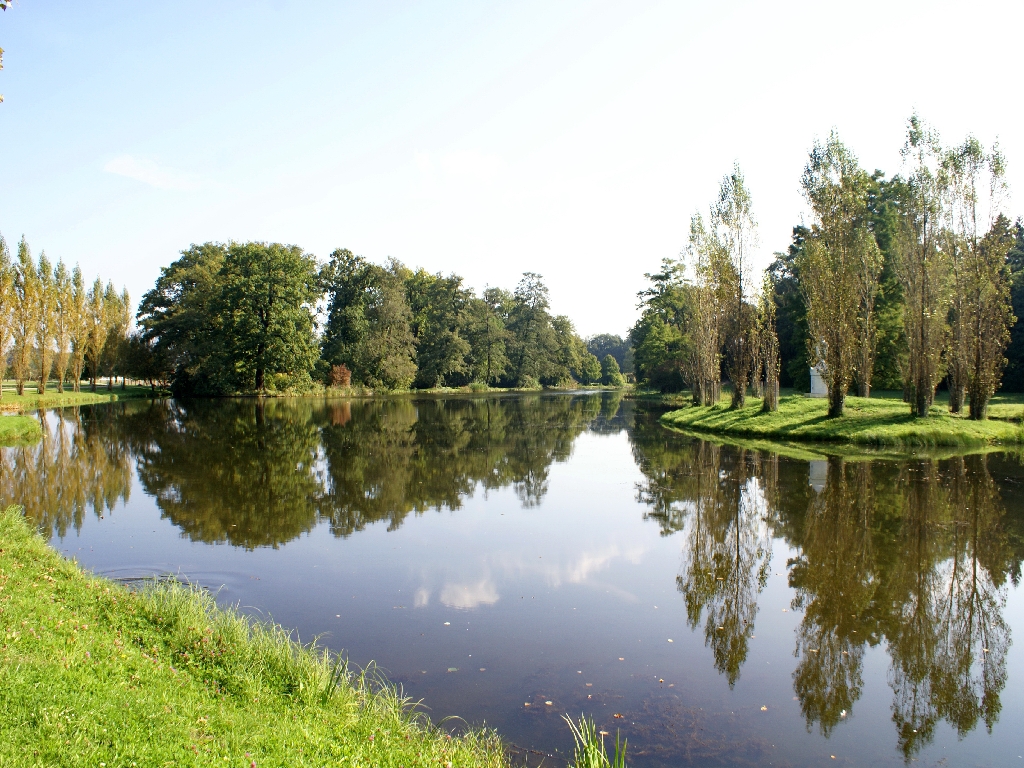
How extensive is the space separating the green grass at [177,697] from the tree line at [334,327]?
166 feet

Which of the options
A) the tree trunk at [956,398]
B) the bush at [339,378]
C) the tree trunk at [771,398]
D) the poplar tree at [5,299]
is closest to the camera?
the tree trunk at [956,398]

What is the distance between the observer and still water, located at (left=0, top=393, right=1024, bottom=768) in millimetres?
5562

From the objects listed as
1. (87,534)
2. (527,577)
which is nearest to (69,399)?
(87,534)

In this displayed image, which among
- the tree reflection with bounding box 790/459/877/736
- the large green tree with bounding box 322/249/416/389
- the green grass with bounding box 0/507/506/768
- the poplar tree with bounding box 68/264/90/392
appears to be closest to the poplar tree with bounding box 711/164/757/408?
the tree reflection with bounding box 790/459/877/736

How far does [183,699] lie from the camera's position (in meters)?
4.62

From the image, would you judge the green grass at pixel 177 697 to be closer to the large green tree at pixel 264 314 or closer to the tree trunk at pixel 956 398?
the tree trunk at pixel 956 398

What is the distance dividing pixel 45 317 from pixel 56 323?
77.3 inches

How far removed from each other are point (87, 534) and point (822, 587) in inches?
471

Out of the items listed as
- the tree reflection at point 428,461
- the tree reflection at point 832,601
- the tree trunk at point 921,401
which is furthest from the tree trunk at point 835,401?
the tree reflection at point 832,601

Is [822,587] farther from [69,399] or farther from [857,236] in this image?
[69,399]

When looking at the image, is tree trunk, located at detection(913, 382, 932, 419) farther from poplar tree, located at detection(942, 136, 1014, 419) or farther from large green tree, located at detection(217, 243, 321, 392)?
large green tree, located at detection(217, 243, 321, 392)

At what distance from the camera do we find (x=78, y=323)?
53781mm

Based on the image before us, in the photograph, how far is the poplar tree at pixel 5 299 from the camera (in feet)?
132

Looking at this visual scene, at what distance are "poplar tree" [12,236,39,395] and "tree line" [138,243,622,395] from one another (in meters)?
12.7
